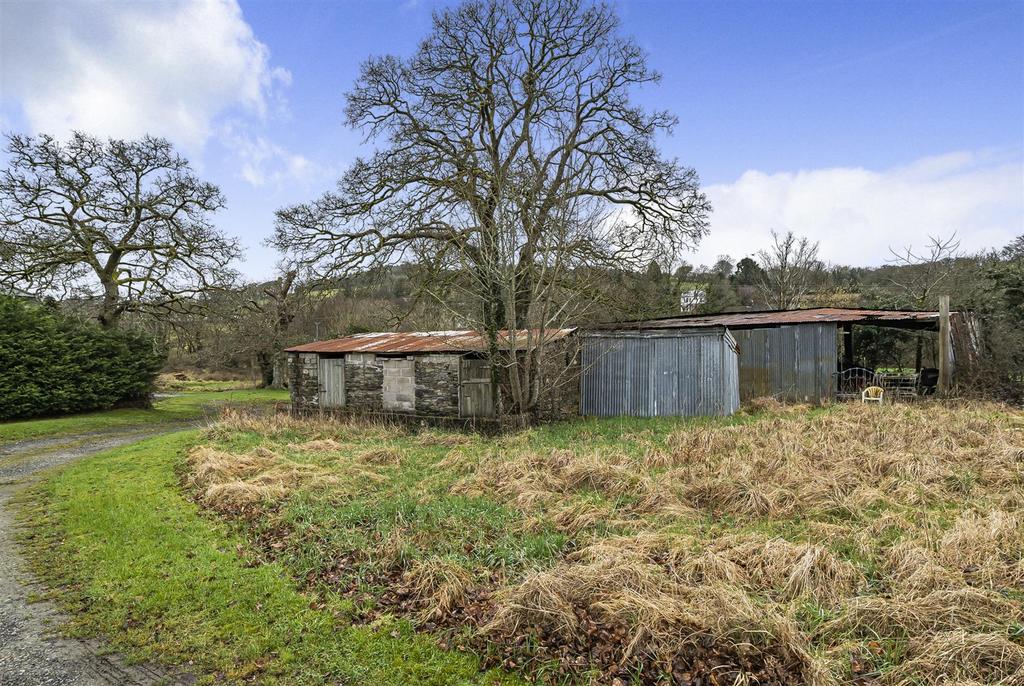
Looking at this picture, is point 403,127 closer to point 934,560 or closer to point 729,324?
point 729,324

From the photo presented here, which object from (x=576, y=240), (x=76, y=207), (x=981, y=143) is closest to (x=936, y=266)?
(x=981, y=143)

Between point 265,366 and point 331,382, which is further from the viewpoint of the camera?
point 265,366

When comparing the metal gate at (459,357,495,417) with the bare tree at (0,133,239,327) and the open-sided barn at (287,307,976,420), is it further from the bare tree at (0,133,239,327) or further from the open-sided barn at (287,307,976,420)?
the bare tree at (0,133,239,327)

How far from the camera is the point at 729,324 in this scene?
1616 centimetres

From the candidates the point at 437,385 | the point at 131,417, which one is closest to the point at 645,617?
the point at 437,385

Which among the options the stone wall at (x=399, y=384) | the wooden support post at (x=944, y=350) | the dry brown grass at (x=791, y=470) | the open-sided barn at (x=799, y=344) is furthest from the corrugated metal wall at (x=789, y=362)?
the stone wall at (x=399, y=384)

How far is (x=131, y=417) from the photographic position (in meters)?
19.5

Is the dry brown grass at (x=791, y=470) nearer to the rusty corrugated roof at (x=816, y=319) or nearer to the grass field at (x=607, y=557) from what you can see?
the grass field at (x=607, y=557)

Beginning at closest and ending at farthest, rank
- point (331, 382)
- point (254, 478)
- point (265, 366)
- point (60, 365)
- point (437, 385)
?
point (254, 478), point (437, 385), point (331, 382), point (60, 365), point (265, 366)

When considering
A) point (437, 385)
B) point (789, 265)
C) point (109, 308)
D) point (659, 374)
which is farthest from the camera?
point (789, 265)

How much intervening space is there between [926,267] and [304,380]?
92.8 feet

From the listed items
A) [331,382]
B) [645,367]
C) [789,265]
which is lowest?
[331,382]

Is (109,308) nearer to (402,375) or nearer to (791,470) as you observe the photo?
(402,375)

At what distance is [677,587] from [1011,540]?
322 cm
